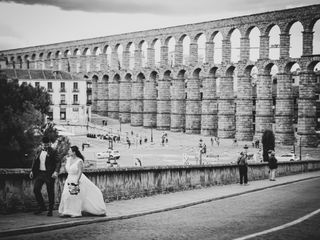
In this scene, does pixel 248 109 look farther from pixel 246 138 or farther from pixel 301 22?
pixel 301 22

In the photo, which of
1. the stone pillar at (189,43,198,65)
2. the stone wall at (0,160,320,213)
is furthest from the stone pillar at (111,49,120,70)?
the stone wall at (0,160,320,213)

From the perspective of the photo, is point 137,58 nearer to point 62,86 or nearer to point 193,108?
point 62,86

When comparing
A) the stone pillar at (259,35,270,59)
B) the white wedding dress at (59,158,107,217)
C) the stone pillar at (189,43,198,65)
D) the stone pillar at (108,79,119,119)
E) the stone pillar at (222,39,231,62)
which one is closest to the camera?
the white wedding dress at (59,158,107,217)

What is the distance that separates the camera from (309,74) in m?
71.6

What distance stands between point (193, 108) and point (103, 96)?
2481cm

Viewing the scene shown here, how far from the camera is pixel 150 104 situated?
94438 millimetres

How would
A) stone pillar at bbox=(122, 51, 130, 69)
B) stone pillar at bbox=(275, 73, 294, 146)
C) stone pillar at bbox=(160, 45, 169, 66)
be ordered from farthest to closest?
stone pillar at bbox=(122, 51, 130, 69) → stone pillar at bbox=(160, 45, 169, 66) → stone pillar at bbox=(275, 73, 294, 146)

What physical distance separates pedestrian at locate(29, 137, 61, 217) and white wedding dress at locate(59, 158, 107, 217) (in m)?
0.36

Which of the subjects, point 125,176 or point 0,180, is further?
point 125,176

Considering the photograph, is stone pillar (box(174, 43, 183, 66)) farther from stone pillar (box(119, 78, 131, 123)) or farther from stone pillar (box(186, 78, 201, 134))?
stone pillar (box(119, 78, 131, 123))

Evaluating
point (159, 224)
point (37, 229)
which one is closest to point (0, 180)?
point (37, 229)

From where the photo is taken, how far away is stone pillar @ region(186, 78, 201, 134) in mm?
85375

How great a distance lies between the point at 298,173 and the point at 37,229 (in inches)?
989

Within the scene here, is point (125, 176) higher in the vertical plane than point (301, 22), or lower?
lower
